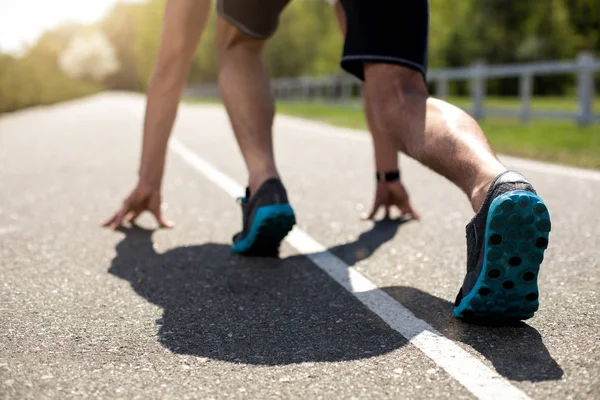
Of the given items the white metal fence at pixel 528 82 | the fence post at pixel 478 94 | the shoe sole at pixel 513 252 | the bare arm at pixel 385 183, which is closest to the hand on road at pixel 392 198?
the bare arm at pixel 385 183

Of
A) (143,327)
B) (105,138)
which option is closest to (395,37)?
(143,327)

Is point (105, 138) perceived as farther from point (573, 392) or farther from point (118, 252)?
point (573, 392)

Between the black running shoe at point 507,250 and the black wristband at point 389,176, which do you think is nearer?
the black running shoe at point 507,250

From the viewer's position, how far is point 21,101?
26.3m

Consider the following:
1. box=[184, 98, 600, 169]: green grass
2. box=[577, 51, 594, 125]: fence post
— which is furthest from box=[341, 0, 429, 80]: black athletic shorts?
Result: box=[577, 51, 594, 125]: fence post

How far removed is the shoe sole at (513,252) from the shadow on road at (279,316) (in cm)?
12

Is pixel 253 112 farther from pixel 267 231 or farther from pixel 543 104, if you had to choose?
pixel 543 104

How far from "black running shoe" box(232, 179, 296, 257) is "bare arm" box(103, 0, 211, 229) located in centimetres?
71

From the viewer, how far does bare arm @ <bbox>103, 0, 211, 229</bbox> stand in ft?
11.5

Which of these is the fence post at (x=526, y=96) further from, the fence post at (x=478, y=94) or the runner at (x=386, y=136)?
the runner at (x=386, y=136)

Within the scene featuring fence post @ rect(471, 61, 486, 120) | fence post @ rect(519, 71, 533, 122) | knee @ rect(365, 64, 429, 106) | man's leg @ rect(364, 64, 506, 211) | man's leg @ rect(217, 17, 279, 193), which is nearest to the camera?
man's leg @ rect(364, 64, 506, 211)

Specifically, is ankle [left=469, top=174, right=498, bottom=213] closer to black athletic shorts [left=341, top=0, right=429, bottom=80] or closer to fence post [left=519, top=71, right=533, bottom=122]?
black athletic shorts [left=341, top=0, right=429, bottom=80]

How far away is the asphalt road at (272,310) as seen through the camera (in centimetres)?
198

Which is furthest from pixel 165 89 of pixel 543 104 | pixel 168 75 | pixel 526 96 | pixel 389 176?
pixel 543 104
